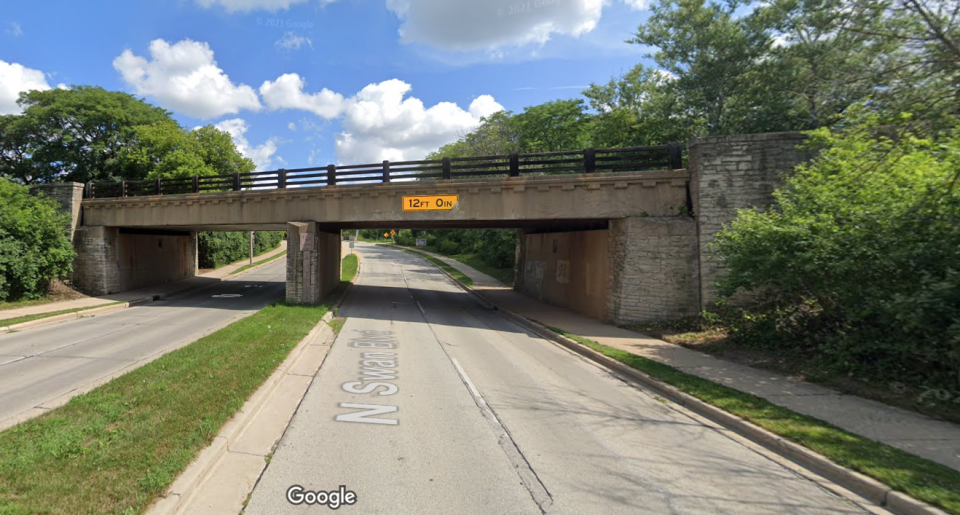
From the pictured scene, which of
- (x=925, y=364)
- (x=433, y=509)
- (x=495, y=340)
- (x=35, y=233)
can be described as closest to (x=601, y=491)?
(x=433, y=509)

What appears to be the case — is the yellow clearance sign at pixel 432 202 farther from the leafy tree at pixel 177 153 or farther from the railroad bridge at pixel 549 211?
the leafy tree at pixel 177 153

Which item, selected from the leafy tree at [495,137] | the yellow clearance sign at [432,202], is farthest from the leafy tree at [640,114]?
the yellow clearance sign at [432,202]

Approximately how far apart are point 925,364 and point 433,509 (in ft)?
26.3

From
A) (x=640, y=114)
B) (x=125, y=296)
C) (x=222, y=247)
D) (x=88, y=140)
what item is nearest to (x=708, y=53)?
(x=640, y=114)

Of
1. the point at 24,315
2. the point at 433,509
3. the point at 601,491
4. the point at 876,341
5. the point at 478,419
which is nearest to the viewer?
the point at 433,509

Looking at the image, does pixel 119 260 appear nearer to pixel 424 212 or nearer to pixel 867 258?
pixel 424 212

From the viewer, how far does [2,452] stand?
403 cm

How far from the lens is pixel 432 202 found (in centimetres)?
1652

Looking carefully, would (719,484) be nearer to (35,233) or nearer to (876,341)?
(876,341)

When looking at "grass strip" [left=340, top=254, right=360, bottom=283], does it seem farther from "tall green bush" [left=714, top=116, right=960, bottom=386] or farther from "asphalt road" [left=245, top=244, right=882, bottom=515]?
"tall green bush" [left=714, top=116, right=960, bottom=386]

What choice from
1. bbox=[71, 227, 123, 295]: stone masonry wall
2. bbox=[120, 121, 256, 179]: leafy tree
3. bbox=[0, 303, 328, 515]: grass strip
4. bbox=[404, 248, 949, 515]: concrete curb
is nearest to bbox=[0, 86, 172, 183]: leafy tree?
bbox=[120, 121, 256, 179]: leafy tree

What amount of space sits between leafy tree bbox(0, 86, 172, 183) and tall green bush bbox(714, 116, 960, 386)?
4181cm

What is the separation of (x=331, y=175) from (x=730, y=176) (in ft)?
46.4

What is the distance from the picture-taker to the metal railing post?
1756 cm
